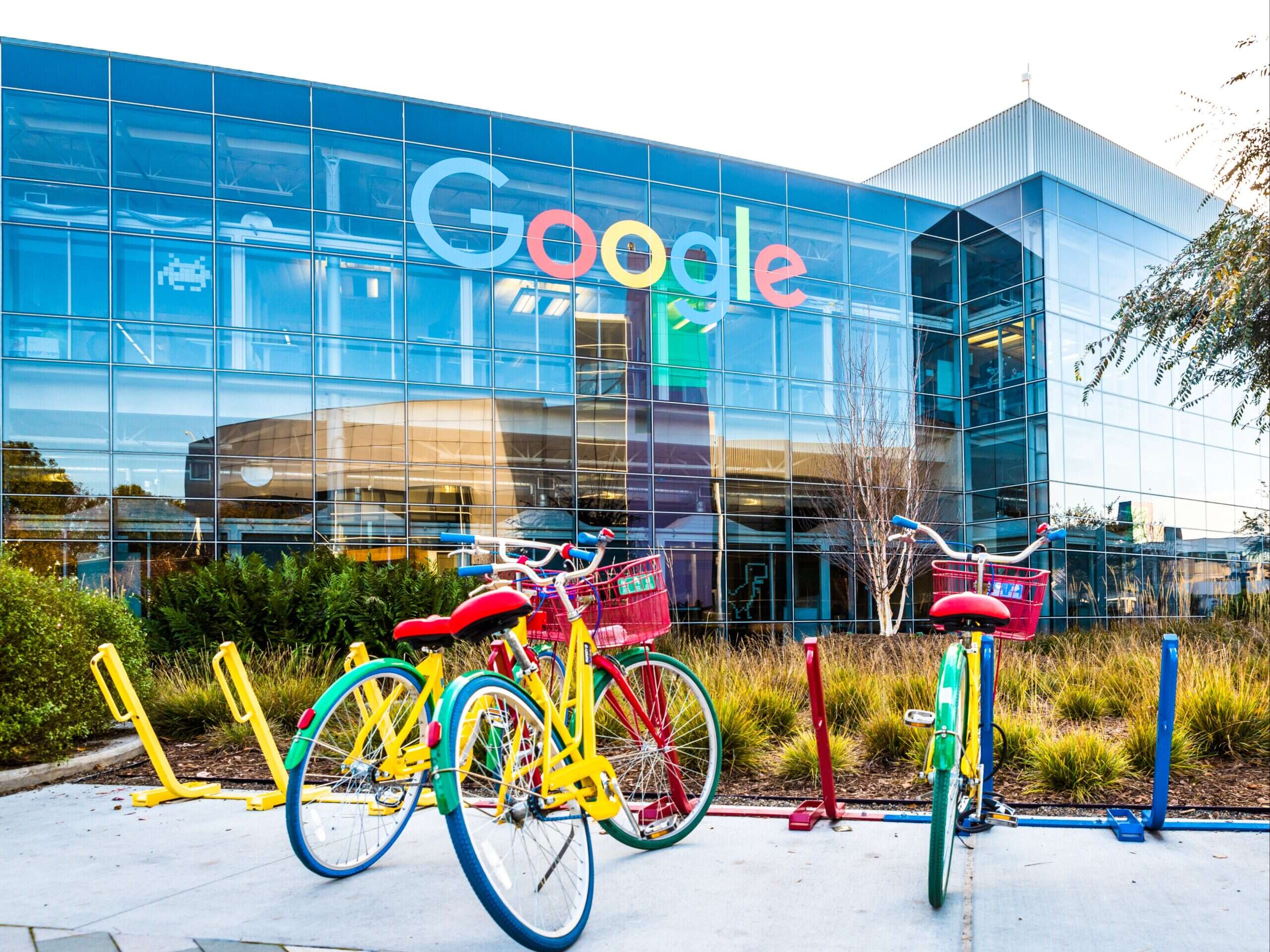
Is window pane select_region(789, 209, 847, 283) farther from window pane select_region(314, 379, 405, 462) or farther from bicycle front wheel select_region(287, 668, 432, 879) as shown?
bicycle front wheel select_region(287, 668, 432, 879)

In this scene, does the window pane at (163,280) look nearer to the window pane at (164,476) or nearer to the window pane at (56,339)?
the window pane at (56,339)

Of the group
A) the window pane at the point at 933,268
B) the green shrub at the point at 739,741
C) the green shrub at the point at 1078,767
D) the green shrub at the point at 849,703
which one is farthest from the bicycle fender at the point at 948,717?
the window pane at the point at 933,268

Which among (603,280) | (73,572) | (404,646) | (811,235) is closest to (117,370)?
(73,572)

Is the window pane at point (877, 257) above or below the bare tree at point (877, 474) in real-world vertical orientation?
above

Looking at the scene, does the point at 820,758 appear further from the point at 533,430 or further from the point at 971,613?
the point at 533,430

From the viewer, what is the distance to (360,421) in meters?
19.9

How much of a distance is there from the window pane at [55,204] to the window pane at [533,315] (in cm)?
775

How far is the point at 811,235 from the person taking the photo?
24.4 meters

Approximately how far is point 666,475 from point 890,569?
567 cm

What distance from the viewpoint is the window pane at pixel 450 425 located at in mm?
20281

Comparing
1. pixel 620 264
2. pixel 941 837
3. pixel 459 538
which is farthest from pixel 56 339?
pixel 941 837

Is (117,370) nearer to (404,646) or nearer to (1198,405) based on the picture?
(404,646)

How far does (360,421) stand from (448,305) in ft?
10.2

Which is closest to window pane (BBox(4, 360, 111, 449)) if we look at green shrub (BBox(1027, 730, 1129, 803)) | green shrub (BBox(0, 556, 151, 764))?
green shrub (BBox(0, 556, 151, 764))
